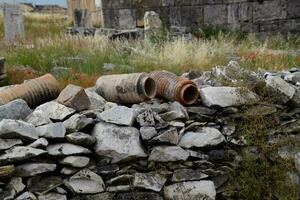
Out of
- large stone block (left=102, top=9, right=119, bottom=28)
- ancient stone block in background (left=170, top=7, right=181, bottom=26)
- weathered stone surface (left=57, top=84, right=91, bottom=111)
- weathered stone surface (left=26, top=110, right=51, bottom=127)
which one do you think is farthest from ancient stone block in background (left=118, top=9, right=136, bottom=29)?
weathered stone surface (left=26, top=110, right=51, bottom=127)

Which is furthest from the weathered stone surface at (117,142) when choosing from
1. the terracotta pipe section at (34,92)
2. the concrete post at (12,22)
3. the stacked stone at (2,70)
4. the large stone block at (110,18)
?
the large stone block at (110,18)

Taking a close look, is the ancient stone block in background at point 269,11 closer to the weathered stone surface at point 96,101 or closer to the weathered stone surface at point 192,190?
the weathered stone surface at point 96,101

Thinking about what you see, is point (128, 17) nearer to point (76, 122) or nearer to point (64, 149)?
point (76, 122)

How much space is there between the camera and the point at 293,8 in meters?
13.8

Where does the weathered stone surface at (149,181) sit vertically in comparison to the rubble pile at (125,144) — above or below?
below

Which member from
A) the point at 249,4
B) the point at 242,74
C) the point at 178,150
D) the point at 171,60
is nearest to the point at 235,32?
the point at 249,4

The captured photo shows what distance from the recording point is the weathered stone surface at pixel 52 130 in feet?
13.2

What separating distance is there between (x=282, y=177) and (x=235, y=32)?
9686mm

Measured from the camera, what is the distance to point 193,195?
14.4 ft

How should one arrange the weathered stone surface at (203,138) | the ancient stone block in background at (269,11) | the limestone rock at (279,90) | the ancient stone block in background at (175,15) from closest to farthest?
the weathered stone surface at (203,138) < the limestone rock at (279,90) < the ancient stone block in background at (269,11) < the ancient stone block in background at (175,15)

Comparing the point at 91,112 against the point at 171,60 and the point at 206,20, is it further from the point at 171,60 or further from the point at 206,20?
the point at 206,20

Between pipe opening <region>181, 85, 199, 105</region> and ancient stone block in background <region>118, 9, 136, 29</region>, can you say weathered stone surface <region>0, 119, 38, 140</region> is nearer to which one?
pipe opening <region>181, 85, 199, 105</region>

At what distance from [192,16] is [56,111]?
35.8 ft

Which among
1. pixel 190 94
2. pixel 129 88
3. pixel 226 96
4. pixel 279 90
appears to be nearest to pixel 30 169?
pixel 129 88
